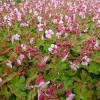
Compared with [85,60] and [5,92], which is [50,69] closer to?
[85,60]

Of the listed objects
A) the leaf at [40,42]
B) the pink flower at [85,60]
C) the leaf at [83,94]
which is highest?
the leaf at [40,42]

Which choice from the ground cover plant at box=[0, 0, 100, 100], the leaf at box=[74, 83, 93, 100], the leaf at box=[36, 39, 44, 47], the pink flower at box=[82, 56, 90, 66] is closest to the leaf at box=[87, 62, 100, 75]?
the ground cover plant at box=[0, 0, 100, 100]

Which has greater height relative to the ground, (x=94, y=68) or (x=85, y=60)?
(x=85, y=60)

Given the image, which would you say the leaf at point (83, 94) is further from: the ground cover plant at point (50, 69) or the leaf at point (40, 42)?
the leaf at point (40, 42)

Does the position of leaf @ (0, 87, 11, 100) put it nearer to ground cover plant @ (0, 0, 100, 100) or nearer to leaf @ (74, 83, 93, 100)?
ground cover plant @ (0, 0, 100, 100)

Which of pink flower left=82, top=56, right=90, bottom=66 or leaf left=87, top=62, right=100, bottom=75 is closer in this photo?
pink flower left=82, top=56, right=90, bottom=66

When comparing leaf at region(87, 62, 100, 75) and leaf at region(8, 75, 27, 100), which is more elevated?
leaf at region(8, 75, 27, 100)

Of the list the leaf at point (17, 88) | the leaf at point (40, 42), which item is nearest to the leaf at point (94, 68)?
the leaf at point (40, 42)

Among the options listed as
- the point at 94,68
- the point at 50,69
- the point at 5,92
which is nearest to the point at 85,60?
the point at 94,68

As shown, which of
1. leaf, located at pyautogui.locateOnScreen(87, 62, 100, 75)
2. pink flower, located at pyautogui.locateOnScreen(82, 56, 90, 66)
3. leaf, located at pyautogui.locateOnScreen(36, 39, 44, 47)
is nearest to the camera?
pink flower, located at pyautogui.locateOnScreen(82, 56, 90, 66)

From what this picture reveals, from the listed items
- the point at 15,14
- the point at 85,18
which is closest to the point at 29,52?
the point at 15,14

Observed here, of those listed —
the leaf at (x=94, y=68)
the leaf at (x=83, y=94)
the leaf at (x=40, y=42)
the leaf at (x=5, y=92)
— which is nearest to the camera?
the leaf at (x=5, y=92)

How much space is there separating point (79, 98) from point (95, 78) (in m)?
0.50

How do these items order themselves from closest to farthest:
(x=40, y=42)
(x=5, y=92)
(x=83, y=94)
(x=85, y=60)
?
1. (x=5, y=92)
2. (x=83, y=94)
3. (x=85, y=60)
4. (x=40, y=42)
